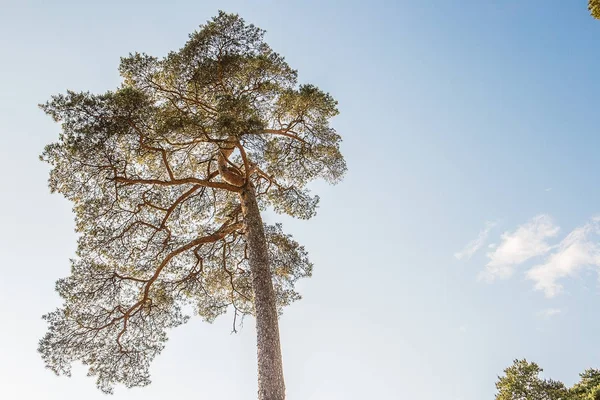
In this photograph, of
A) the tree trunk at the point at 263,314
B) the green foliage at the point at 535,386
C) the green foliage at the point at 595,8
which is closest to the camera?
the green foliage at the point at 595,8

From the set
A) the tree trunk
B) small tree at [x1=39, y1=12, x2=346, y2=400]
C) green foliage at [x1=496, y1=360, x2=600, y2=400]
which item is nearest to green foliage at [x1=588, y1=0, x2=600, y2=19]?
small tree at [x1=39, y1=12, x2=346, y2=400]

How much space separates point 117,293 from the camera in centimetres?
742

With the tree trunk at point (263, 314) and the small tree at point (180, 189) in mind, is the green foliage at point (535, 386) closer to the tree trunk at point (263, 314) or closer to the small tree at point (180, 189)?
the small tree at point (180, 189)

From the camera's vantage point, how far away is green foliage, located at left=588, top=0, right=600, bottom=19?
4.94m

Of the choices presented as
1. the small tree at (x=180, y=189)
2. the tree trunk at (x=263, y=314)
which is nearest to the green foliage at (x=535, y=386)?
the small tree at (x=180, y=189)

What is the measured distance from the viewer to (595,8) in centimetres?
498

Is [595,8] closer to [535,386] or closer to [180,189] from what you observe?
[180,189]

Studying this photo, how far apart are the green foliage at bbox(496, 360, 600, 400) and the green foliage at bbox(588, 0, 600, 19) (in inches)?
461

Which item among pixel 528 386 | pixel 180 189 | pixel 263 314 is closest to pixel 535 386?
pixel 528 386

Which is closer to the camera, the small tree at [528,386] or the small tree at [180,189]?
the small tree at [180,189]

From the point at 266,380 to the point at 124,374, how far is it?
382cm

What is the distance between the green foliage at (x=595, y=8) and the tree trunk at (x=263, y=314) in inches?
244

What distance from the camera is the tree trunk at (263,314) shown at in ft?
17.3

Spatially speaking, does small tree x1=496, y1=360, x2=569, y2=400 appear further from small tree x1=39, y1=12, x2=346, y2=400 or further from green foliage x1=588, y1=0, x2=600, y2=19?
green foliage x1=588, y1=0, x2=600, y2=19
